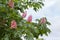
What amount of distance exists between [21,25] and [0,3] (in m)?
0.67

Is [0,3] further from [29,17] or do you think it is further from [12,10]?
[29,17]

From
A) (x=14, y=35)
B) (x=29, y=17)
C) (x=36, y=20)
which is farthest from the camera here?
(x=36, y=20)

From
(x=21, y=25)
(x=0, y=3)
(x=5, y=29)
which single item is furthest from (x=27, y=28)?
(x=0, y=3)

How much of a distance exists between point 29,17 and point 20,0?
83cm

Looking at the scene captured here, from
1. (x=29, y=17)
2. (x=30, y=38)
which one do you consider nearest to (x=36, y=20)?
(x=29, y=17)

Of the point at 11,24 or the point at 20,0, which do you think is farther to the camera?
the point at 20,0

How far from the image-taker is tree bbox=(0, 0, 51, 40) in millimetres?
4477

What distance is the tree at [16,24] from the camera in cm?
448

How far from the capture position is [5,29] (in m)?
4.66

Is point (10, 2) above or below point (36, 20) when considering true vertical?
above

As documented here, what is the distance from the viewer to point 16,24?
454 centimetres

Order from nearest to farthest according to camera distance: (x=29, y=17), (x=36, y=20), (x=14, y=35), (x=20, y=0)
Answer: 1. (x=14, y=35)
2. (x=29, y=17)
3. (x=36, y=20)
4. (x=20, y=0)

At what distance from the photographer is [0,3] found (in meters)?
4.93

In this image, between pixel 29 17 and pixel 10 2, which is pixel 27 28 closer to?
pixel 29 17
